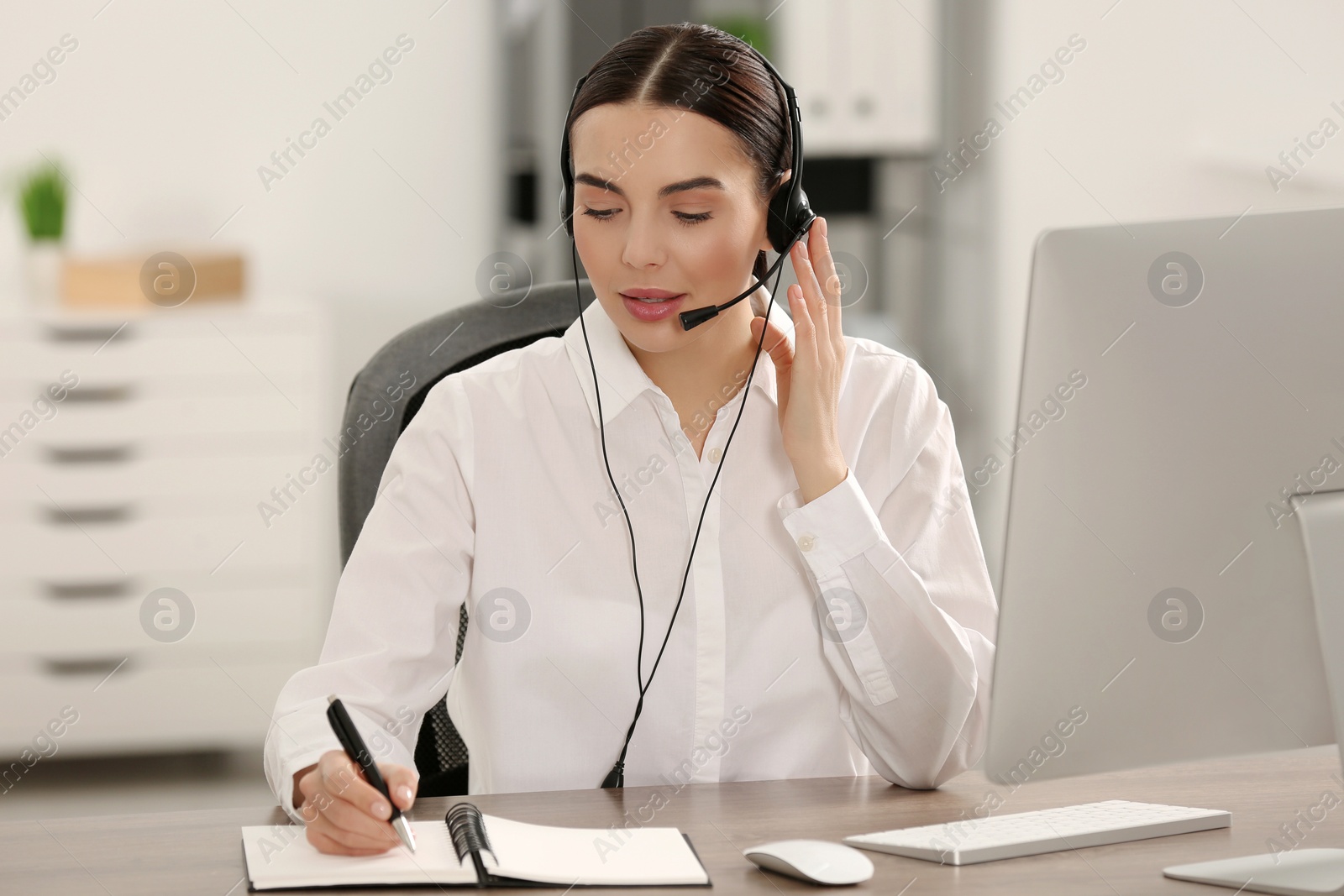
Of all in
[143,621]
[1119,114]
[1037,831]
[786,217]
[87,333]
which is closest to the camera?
[1037,831]

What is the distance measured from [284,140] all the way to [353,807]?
265cm

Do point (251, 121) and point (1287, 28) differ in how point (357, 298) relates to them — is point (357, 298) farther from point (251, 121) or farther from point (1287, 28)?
point (1287, 28)

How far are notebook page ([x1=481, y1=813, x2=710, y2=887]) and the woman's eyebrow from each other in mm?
573

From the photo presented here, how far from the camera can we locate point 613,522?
1295mm

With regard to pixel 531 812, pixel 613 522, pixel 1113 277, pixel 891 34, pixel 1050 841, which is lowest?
pixel 531 812

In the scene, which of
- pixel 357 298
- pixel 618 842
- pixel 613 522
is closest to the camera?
pixel 618 842

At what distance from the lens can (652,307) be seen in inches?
49.6

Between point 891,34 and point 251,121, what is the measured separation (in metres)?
1.56

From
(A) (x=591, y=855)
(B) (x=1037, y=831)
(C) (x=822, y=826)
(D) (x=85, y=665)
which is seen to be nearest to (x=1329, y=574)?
(B) (x=1037, y=831)

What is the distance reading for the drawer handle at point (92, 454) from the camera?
A: 9.29 feet

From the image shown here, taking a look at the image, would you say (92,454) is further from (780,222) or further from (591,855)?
(591,855)

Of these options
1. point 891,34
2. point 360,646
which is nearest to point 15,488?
point 360,646

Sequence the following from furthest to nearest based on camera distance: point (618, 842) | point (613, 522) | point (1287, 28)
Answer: point (1287, 28), point (613, 522), point (618, 842)

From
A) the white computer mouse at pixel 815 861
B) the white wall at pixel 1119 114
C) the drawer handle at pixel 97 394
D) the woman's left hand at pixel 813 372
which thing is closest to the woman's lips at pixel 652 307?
the woman's left hand at pixel 813 372
